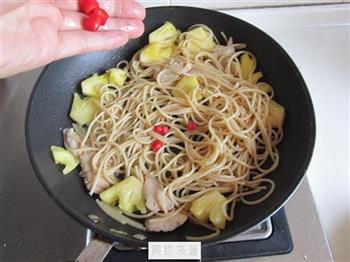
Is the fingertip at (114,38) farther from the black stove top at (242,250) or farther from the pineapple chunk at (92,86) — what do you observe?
the black stove top at (242,250)

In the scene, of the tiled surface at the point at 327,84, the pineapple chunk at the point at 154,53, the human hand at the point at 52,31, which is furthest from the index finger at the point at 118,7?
the tiled surface at the point at 327,84

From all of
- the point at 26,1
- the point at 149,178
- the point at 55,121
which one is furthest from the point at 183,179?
the point at 26,1

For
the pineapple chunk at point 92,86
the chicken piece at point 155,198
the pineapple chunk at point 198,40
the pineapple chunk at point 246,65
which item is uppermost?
the pineapple chunk at point 198,40

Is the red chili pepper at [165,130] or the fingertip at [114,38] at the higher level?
the fingertip at [114,38]

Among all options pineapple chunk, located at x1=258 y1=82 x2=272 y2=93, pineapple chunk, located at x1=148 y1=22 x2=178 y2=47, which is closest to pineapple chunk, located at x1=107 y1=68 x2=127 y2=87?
pineapple chunk, located at x1=148 y1=22 x2=178 y2=47

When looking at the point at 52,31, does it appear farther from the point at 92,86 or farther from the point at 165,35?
the point at 165,35

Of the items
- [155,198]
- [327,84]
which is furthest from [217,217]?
[327,84]
